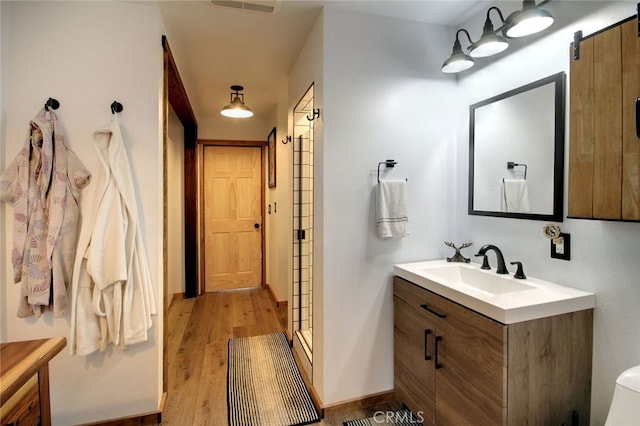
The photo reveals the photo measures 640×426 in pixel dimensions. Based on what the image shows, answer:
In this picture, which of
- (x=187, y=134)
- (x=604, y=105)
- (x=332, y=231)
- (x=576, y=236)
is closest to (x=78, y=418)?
(x=332, y=231)

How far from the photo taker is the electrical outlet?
→ 150cm

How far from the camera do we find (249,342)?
9.84 feet

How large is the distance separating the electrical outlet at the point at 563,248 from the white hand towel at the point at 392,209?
29.5 inches

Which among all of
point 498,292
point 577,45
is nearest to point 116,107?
point 577,45

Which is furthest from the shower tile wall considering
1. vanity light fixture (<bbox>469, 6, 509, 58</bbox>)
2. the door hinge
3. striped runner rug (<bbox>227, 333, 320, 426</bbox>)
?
the door hinge

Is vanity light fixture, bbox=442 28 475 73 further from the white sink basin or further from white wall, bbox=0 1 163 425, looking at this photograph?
white wall, bbox=0 1 163 425

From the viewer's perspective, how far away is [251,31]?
2.18m

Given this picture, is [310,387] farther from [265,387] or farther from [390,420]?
[390,420]

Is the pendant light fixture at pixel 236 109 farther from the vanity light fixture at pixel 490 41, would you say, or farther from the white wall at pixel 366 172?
the vanity light fixture at pixel 490 41

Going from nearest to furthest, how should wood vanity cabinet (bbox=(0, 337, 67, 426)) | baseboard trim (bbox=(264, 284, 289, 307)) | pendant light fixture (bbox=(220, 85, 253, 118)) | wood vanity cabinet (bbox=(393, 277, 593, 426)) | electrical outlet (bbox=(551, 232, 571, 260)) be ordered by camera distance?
1. wood vanity cabinet (bbox=(0, 337, 67, 426))
2. wood vanity cabinet (bbox=(393, 277, 593, 426))
3. electrical outlet (bbox=(551, 232, 571, 260))
4. pendant light fixture (bbox=(220, 85, 253, 118))
5. baseboard trim (bbox=(264, 284, 289, 307))

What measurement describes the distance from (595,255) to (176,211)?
415 centimetres

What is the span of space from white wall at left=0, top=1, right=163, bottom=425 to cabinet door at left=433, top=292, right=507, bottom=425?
1.64m

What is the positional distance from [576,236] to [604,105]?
23.5 inches

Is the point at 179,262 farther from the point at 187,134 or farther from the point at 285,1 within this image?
the point at 285,1
